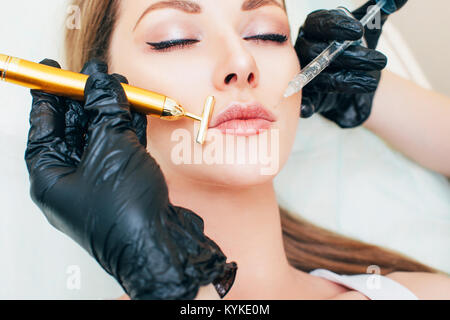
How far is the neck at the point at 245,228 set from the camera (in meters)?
0.98

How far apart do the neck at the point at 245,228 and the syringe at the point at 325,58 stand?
0.26 metres

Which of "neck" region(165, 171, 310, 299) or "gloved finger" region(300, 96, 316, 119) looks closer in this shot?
"neck" region(165, 171, 310, 299)

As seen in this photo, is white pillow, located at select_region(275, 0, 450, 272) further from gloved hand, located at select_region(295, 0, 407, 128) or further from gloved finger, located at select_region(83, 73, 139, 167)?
gloved finger, located at select_region(83, 73, 139, 167)

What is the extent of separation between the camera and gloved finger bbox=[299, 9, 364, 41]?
40.4 inches

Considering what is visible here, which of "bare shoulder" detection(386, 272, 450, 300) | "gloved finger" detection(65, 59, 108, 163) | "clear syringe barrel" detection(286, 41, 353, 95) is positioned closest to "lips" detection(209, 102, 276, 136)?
"clear syringe barrel" detection(286, 41, 353, 95)

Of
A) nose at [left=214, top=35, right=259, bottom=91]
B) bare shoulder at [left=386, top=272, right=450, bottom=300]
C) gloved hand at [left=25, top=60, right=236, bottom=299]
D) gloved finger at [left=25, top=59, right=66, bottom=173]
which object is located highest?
nose at [left=214, top=35, right=259, bottom=91]

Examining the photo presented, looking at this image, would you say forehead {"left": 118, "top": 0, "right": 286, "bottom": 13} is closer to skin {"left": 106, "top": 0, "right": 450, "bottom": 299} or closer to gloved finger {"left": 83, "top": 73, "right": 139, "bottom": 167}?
skin {"left": 106, "top": 0, "right": 450, "bottom": 299}

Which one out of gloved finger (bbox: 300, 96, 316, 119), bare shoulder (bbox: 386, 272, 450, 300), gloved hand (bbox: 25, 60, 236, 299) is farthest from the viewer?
gloved finger (bbox: 300, 96, 316, 119)

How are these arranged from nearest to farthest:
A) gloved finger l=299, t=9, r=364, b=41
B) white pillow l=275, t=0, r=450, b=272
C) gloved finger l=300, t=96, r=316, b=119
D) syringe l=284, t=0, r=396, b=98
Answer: syringe l=284, t=0, r=396, b=98, gloved finger l=299, t=9, r=364, b=41, gloved finger l=300, t=96, r=316, b=119, white pillow l=275, t=0, r=450, b=272

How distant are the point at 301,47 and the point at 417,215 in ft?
2.42

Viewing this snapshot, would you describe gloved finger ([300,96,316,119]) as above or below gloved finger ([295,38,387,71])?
below

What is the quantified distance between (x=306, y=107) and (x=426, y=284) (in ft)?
1.96
